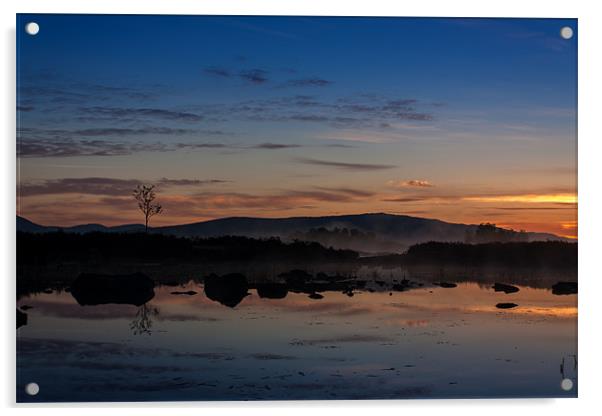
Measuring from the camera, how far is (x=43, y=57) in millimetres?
3635

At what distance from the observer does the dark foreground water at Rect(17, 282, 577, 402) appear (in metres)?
3.59

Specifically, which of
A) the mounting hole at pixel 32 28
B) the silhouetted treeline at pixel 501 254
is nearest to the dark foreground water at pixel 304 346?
the silhouetted treeline at pixel 501 254

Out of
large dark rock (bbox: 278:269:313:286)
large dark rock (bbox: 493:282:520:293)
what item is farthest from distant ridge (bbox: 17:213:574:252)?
large dark rock (bbox: 493:282:520:293)

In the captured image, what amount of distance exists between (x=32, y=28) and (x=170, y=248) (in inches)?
45.0

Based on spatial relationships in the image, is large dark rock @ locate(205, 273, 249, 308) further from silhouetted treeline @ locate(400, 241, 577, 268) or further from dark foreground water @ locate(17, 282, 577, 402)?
silhouetted treeline @ locate(400, 241, 577, 268)

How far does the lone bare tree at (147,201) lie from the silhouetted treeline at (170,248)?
10cm

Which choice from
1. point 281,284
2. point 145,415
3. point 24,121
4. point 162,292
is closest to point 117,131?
point 24,121

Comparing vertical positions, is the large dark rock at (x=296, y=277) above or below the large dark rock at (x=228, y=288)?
above

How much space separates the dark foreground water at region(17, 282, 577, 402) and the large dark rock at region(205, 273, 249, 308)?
0.11 ft

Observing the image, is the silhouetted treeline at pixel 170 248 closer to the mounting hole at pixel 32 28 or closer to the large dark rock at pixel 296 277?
the large dark rock at pixel 296 277

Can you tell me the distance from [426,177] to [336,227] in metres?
0.47

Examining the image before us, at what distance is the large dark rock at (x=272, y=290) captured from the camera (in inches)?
144

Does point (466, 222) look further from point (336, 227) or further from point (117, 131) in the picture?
point (117, 131)

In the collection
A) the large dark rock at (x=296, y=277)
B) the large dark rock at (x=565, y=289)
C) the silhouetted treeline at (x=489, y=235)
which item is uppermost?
the silhouetted treeline at (x=489, y=235)
